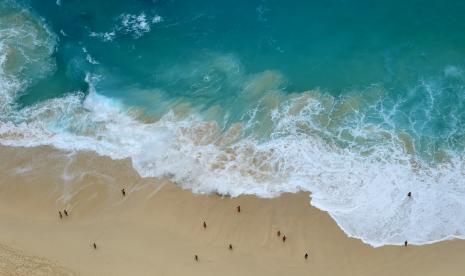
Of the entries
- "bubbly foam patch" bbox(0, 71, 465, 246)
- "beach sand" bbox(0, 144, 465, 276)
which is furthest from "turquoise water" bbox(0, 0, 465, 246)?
"beach sand" bbox(0, 144, 465, 276)

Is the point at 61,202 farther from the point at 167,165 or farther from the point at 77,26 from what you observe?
the point at 77,26

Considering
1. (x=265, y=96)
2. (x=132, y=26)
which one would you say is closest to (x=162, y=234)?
(x=265, y=96)

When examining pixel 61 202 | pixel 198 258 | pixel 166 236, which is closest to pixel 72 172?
pixel 61 202

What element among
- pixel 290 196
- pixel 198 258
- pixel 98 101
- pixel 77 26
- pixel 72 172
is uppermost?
pixel 77 26

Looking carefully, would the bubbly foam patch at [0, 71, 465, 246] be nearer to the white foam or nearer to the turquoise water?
the turquoise water

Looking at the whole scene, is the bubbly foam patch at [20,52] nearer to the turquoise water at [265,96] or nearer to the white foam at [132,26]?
the turquoise water at [265,96]

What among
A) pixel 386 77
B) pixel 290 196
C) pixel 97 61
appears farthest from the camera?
pixel 97 61

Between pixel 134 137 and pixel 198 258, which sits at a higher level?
pixel 134 137

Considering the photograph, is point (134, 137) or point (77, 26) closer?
point (134, 137)
